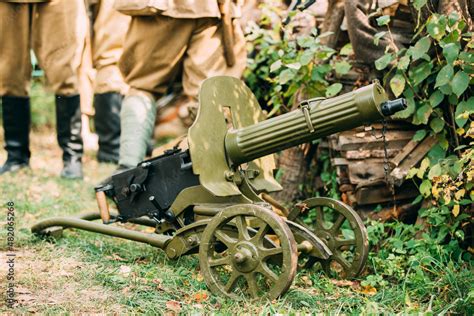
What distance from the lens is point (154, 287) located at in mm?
3922

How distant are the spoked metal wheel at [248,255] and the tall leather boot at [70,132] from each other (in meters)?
3.09

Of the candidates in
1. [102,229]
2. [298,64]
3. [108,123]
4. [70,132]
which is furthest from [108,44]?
[102,229]

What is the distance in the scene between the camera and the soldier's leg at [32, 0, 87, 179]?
634cm

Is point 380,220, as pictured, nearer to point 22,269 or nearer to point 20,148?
point 22,269

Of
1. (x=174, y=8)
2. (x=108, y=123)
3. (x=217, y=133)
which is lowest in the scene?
(x=108, y=123)

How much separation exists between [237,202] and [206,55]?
1681 millimetres

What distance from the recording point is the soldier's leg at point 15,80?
6.24 metres

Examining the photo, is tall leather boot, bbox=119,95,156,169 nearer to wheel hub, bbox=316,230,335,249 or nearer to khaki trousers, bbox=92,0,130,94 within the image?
khaki trousers, bbox=92,0,130,94

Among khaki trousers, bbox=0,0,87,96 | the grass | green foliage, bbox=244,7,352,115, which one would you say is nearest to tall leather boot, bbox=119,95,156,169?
the grass

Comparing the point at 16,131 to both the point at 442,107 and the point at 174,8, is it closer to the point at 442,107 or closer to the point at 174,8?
the point at 174,8

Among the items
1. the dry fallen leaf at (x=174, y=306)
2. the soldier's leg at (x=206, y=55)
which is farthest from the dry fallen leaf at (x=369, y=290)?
the soldier's leg at (x=206, y=55)

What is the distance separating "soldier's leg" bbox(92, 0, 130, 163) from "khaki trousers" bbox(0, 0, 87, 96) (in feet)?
2.17

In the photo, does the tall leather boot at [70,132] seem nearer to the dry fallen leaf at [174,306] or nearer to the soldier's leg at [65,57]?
the soldier's leg at [65,57]

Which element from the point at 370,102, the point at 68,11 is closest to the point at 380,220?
the point at 370,102
